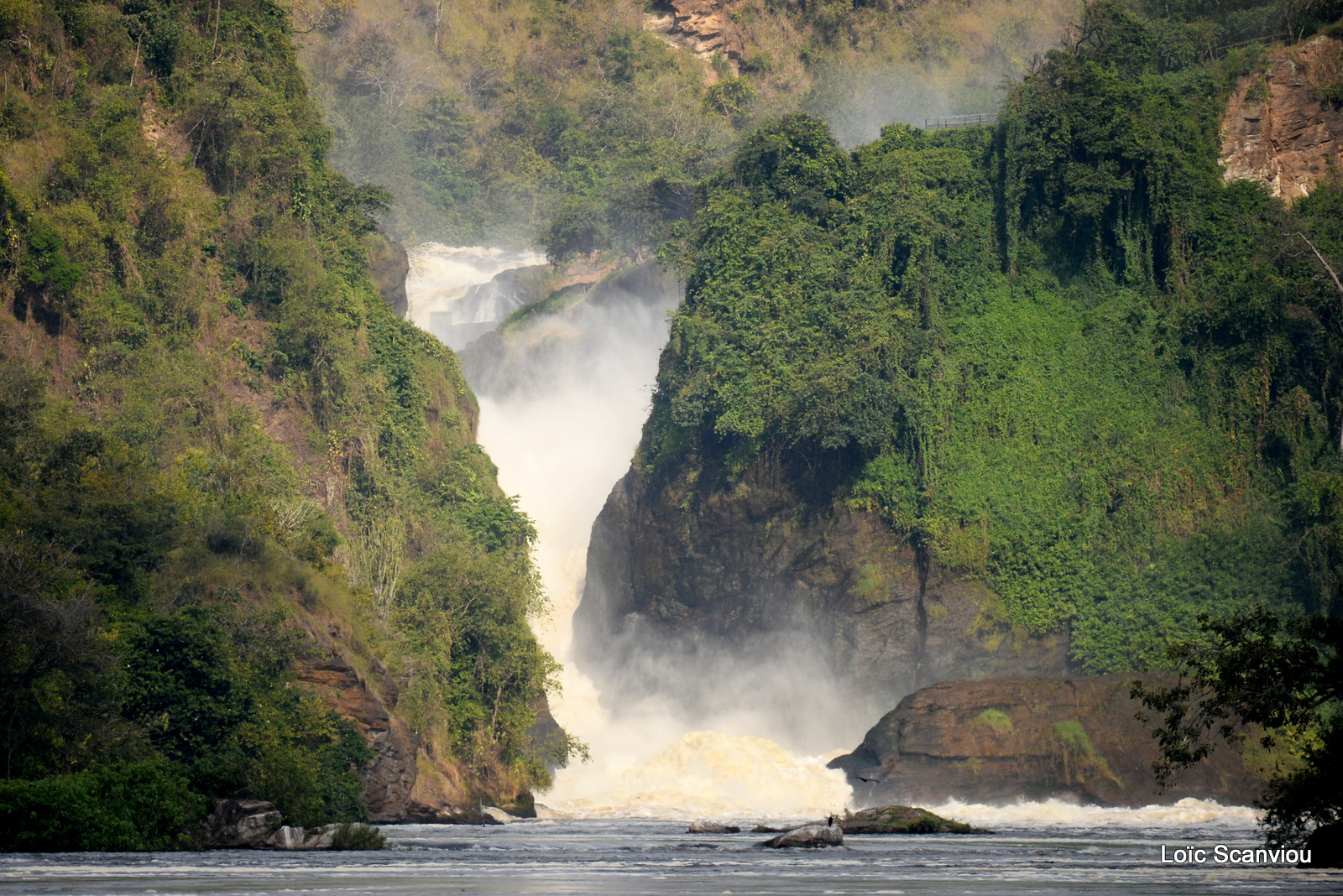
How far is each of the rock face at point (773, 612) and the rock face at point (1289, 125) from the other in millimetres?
26768

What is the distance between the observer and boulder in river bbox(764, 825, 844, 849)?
131 feet

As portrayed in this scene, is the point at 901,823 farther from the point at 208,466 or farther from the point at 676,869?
the point at 208,466

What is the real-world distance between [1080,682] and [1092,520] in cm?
1012

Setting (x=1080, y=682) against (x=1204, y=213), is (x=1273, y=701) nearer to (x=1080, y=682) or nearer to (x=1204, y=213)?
(x=1080, y=682)

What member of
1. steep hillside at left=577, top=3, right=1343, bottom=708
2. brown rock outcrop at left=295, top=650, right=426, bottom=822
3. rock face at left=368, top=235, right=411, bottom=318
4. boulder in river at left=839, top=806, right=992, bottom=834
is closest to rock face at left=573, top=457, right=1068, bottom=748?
steep hillside at left=577, top=3, right=1343, bottom=708

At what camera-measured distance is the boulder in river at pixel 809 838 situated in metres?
39.8

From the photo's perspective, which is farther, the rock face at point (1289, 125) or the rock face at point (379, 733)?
the rock face at point (1289, 125)

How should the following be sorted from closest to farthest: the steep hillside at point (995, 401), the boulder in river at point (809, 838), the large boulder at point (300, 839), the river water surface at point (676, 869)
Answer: the river water surface at point (676, 869) < the large boulder at point (300, 839) < the boulder in river at point (809, 838) < the steep hillside at point (995, 401)

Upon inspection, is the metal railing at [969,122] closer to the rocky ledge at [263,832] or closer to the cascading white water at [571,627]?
the cascading white water at [571,627]

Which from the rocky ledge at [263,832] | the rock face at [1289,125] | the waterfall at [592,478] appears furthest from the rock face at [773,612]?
the rocky ledge at [263,832]

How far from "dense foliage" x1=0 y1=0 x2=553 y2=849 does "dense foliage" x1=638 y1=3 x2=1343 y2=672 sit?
15566 millimetres

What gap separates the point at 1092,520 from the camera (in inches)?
2719

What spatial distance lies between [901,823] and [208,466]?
92.1 feet

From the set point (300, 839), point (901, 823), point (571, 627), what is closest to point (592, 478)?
point (571, 627)
